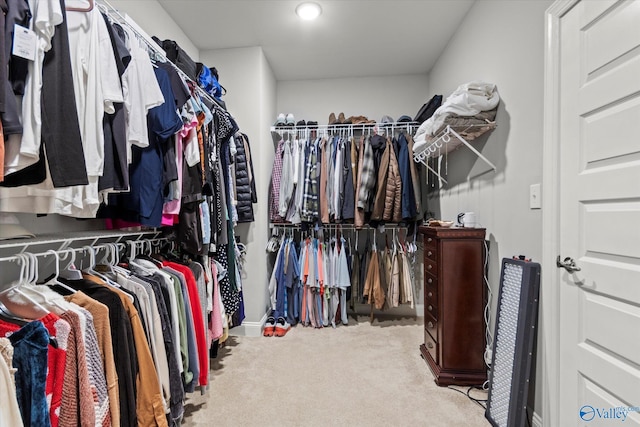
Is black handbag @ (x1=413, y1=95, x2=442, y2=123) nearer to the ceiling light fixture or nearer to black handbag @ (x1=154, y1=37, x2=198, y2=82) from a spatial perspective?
the ceiling light fixture

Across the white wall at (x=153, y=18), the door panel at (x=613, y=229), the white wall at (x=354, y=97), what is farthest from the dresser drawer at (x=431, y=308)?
the white wall at (x=153, y=18)

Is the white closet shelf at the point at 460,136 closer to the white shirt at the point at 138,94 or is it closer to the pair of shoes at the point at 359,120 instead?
the pair of shoes at the point at 359,120

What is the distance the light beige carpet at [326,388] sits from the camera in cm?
156

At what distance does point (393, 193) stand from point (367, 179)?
0.91 ft

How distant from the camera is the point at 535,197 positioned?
1.43 meters

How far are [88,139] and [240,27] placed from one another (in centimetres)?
196

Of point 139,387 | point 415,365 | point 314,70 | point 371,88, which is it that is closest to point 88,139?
point 139,387

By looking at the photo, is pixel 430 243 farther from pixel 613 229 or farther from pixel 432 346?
pixel 613 229

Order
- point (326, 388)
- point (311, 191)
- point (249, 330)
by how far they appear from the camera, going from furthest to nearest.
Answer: point (311, 191)
point (249, 330)
point (326, 388)

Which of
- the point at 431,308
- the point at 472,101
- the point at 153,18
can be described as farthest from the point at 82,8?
the point at 431,308

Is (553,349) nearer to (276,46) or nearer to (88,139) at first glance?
(88,139)

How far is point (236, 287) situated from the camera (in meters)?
2.16

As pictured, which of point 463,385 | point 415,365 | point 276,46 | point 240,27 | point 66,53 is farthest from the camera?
point 276,46

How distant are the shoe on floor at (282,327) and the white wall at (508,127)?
5.68ft
